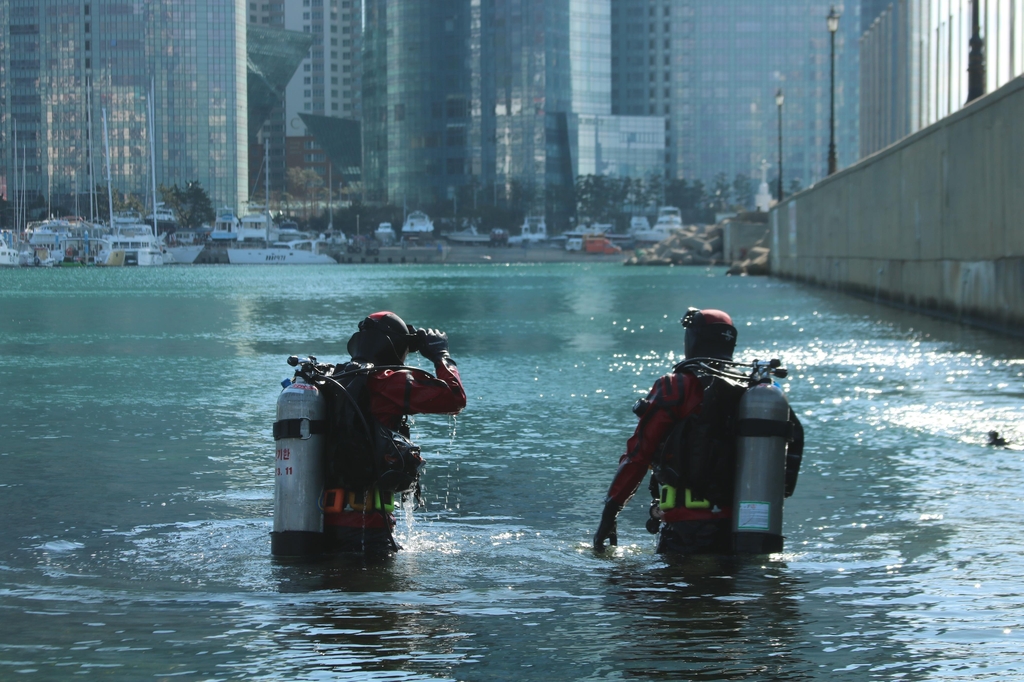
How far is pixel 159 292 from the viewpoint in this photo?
60531 mm

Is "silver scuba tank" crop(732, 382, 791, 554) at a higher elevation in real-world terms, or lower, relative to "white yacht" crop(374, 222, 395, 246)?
lower

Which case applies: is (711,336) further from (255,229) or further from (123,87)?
(123,87)

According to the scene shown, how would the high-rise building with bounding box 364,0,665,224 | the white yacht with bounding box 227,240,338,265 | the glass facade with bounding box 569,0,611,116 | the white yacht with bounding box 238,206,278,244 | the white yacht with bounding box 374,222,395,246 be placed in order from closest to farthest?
the white yacht with bounding box 227,240,338,265 < the white yacht with bounding box 238,206,278,244 < the white yacht with bounding box 374,222,395,246 < the high-rise building with bounding box 364,0,665,224 < the glass facade with bounding box 569,0,611,116

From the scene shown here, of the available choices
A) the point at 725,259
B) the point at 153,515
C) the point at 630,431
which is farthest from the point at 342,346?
the point at 725,259

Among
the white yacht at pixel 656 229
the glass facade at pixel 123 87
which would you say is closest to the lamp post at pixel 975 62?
the white yacht at pixel 656 229

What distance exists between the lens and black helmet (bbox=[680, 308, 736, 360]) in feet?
21.8

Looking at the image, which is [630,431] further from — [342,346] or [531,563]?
[342,346]

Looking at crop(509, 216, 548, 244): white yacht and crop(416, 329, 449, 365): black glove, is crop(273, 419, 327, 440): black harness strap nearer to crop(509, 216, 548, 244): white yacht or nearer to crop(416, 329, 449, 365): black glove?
crop(416, 329, 449, 365): black glove

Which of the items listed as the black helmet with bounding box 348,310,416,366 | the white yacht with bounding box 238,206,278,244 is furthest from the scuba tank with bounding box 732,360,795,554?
the white yacht with bounding box 238,206,278,244

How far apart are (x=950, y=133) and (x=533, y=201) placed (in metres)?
155

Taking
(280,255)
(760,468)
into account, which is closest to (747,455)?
(760,468)

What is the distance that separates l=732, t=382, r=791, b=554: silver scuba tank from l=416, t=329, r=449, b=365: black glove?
4.99 feet

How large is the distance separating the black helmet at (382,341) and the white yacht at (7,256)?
12976 cm

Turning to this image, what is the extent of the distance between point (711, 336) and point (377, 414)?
67.8 inches
